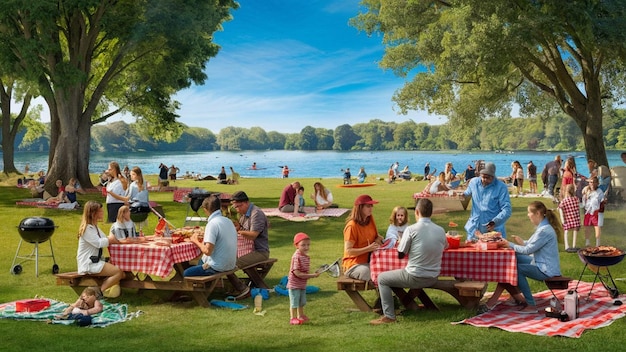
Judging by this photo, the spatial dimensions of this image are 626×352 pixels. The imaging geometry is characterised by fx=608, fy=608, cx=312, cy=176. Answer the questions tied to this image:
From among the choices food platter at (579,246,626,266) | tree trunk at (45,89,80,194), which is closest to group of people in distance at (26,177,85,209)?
tree trunk at (45,89,80,194)

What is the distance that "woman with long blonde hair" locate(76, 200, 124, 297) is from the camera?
8.80 m

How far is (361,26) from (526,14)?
32.0 ft

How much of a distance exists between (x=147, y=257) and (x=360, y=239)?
312cm

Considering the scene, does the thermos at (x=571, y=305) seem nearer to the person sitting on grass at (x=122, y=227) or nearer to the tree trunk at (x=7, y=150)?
the person sitting on grass at (x=122, y=227)

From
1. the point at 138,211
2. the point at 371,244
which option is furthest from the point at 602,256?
the point at 138,211

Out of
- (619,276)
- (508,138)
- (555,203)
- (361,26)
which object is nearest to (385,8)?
(361,26)

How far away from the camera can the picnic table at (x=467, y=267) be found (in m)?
7.87

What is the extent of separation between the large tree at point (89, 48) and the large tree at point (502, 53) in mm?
8260

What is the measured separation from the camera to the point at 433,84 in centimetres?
2627

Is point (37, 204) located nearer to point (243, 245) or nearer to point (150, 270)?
point (243, 245)

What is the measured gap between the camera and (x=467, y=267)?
8.10 m

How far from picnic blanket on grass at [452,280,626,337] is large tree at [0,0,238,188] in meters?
18.7

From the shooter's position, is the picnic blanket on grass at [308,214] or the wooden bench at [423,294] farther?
the picnic blanket on grass at [308,214]

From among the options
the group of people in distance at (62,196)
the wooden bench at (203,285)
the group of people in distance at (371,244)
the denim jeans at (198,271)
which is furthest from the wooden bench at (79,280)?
the group of people in distance at (62,196)
